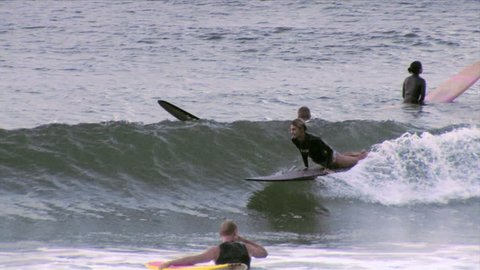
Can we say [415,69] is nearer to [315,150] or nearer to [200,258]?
[315,150]

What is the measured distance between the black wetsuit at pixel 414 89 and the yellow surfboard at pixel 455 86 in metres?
0.70

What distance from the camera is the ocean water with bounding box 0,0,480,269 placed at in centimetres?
1226

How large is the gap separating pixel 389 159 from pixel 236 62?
349 inches

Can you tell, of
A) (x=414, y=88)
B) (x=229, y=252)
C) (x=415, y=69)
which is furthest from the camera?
(x=414, y=88)

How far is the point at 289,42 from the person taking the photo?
2620 centimetres

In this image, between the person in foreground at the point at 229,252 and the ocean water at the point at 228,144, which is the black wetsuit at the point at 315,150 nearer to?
the ocean water at the point at 228,144

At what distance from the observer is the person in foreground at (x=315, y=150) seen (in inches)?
529

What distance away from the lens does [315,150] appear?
45.3 feet

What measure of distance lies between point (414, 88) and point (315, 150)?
619 cm

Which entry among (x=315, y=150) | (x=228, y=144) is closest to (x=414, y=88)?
(x=228, y=144)

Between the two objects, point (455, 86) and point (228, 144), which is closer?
point (228, 144)

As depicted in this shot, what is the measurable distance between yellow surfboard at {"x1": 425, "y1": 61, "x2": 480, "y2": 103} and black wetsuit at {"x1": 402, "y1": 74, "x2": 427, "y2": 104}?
70 cm

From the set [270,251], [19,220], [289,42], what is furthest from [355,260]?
[289,42]

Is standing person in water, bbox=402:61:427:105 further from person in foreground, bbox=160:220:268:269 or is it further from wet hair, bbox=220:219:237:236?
wet hair, bbox=220:219:237:236
